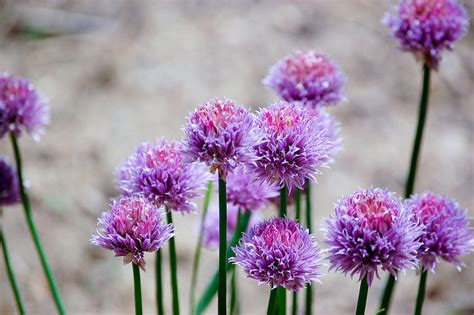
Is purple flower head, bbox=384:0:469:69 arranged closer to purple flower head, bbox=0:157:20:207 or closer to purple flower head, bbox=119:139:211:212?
purple flower head, bbox=119:139:211:212

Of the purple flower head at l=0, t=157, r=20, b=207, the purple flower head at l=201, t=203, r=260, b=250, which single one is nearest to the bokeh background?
the purple flower head at l=201, t=203, r=260, b=250

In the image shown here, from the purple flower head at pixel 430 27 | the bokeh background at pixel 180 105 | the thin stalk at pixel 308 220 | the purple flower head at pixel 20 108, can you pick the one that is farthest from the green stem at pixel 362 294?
the bokeh background at pixel 180 105

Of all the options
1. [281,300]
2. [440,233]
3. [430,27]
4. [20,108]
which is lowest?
[281,300]

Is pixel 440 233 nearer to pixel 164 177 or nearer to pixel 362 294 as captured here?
pixel 362 294

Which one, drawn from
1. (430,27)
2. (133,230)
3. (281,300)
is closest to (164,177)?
(133,230)

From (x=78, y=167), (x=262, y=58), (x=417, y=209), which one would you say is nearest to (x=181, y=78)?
(x=262, y=58)

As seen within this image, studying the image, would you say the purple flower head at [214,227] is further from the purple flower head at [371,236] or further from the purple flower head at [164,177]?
the purple flower head at [371,236]

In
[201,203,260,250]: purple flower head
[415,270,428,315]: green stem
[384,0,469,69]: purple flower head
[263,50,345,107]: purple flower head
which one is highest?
[384,0,469,69]: purple flower head
